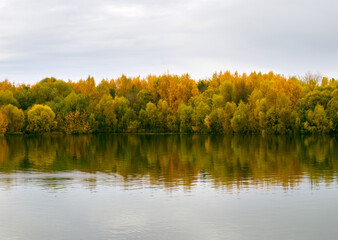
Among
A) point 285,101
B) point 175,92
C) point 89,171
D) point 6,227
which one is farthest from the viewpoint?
point 175,92

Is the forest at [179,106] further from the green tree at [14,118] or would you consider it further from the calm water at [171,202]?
the calm water at [171,202]

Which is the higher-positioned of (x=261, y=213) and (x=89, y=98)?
(x=89, y=98)

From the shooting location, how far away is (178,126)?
146 m

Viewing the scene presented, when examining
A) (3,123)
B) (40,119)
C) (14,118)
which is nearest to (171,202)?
(3,123)

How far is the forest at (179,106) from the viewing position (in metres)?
123

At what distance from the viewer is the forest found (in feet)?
404

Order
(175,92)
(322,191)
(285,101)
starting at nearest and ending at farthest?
1. (322,191)
2. (285,101)
3. (175,92)

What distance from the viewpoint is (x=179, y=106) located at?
145 metres

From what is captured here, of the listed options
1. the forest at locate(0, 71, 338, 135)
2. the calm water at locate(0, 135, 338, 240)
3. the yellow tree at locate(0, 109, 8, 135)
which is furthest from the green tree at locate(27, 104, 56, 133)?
the calm water at locate(0, 135, 338, 240)

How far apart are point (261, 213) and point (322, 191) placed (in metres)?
7.79

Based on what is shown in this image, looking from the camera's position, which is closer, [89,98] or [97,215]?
[97,215]

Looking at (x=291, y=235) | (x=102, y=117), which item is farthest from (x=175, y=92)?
(x=291, y=235)

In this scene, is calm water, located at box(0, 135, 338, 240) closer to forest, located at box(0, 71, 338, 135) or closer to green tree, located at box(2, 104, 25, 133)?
forest, located at box(0, 71, 338, 135)

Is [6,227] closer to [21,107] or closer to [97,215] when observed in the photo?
[97,215]
